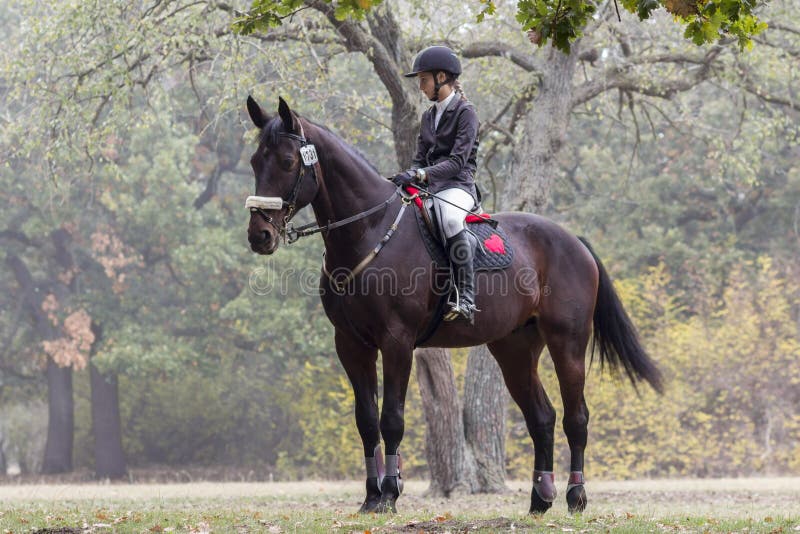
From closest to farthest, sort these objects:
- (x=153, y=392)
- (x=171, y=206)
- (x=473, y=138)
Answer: (x=473, y=138), (x=171, y=206), (x=153, y=392)

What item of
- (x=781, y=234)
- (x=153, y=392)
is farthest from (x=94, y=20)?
(x=781, y=234)

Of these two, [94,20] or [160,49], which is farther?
[160,49]

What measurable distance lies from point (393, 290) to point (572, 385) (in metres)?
2.14

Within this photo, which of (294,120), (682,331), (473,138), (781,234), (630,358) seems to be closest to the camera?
(294,120)

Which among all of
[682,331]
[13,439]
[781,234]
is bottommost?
[13,439]

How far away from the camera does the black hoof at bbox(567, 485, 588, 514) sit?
8094 millimetres

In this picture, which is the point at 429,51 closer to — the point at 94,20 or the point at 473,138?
the point at 473,138

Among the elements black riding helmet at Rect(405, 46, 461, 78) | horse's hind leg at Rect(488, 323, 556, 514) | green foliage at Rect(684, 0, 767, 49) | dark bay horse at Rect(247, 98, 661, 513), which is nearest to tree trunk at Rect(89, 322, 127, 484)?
horse's hind leg at Rect(488, 323, 556, 514)

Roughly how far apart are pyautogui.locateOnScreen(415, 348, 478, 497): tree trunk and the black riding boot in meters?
5.12

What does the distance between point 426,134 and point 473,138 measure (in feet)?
1.47

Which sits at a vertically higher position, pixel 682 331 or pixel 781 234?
pixel 781 234

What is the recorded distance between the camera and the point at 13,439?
32.4 metres

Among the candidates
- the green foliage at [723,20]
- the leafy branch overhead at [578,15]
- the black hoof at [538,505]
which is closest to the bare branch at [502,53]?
the leafy branch overhead at [578,15]

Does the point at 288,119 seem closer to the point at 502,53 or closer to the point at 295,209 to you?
the point at 295,209
